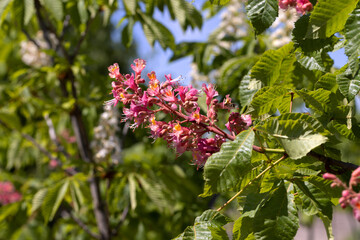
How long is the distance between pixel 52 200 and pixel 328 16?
1.78 metres

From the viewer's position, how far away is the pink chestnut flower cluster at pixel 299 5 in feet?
3.28

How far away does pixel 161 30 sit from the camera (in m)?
2.26

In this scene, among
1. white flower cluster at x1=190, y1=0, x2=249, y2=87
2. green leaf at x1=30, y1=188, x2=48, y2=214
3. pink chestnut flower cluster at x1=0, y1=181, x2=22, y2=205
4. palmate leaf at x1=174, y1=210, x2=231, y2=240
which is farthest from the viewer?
pink chestnut flower cluster at x1=0, y1=181, x2=22, y2=205

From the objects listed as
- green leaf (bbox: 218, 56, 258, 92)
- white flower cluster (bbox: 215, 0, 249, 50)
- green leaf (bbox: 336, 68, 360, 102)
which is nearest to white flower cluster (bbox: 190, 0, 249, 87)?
white flower cluster (bbox: 215, 0, 249, 50)

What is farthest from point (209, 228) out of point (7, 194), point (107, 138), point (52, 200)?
point (7, 194)

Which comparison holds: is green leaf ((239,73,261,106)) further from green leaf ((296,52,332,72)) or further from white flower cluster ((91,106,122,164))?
white flower cluster ((91,106,122,164))

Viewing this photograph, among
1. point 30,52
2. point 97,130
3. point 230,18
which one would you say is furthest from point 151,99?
point 30,52

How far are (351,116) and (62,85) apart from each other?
7.14 ft

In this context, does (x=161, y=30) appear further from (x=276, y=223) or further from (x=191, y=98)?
(x=276, y=223)

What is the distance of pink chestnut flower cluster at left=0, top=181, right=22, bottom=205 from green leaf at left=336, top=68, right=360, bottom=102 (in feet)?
13.4

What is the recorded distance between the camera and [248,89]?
112 centimetres

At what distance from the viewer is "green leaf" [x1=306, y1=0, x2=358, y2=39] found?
846 millimetres

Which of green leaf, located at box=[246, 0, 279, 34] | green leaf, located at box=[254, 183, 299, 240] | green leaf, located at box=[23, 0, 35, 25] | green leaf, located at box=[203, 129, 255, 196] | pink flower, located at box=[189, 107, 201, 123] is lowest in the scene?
green leaf, located at box=[254, 183, 299, 240]

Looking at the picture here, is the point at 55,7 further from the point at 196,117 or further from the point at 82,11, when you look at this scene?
the point at 196,117
